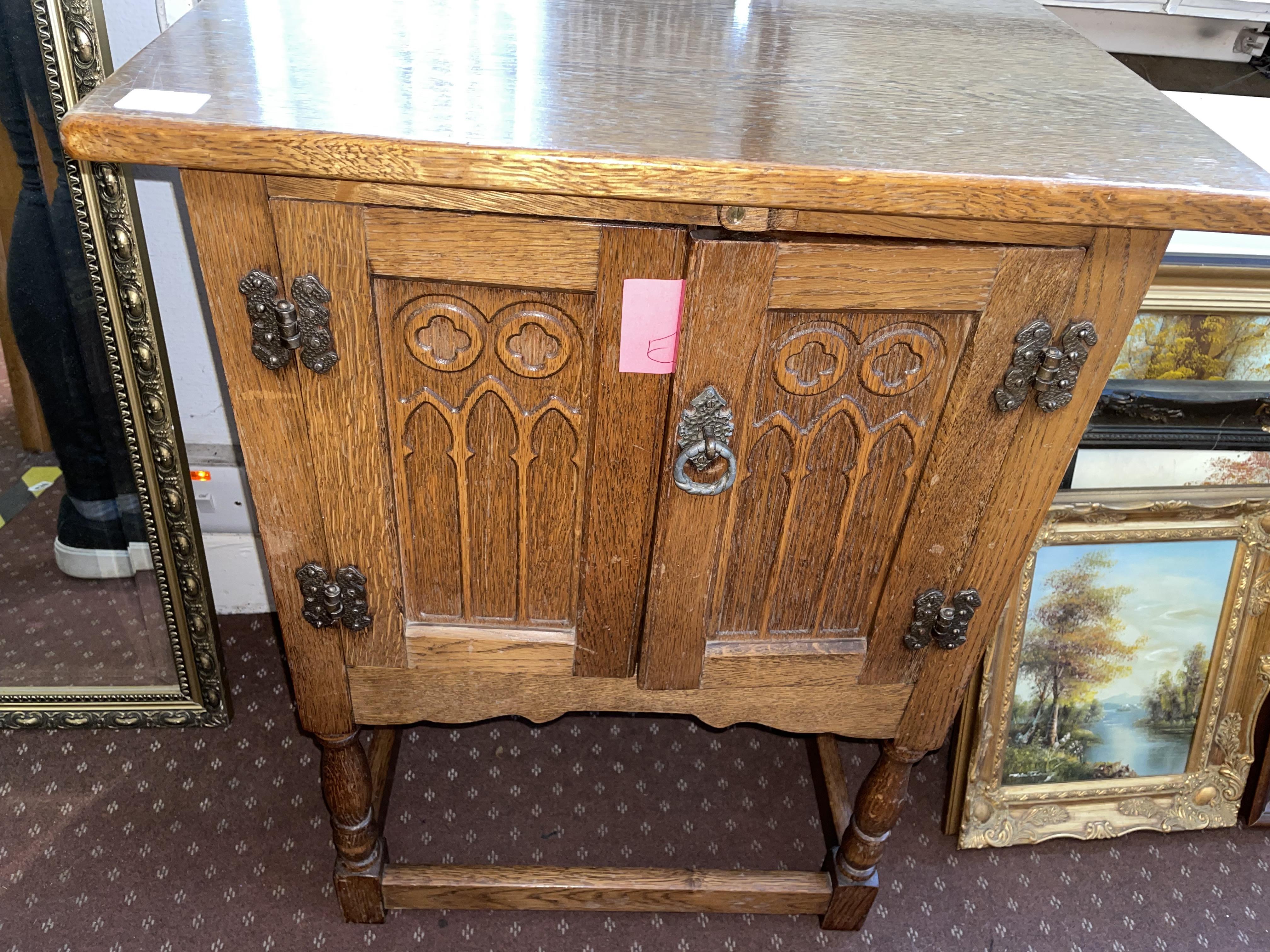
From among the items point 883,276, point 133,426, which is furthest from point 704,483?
point 133,426

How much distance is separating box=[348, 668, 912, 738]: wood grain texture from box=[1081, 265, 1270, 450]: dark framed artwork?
0.69 m

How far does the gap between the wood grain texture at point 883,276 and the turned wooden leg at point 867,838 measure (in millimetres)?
681

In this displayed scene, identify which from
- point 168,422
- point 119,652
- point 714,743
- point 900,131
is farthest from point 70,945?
point 900,131

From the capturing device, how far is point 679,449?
1.03 meters

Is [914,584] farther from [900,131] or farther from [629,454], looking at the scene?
[900,131]

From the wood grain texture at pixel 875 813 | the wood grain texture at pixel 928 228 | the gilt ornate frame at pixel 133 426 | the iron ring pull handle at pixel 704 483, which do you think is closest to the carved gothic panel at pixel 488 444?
the iron ring pull handle at pixel 704 483

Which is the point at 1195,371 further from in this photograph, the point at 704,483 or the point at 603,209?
the point at 603,209

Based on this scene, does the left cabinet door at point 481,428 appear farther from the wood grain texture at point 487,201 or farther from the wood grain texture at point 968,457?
the wood grain texture at point 968,457

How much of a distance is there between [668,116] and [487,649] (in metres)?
0.64

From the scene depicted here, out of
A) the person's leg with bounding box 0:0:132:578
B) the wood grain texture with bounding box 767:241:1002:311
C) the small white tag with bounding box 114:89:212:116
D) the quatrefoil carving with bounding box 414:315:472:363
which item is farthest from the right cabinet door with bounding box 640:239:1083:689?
the person's leg with bounding box 0:0:132:578

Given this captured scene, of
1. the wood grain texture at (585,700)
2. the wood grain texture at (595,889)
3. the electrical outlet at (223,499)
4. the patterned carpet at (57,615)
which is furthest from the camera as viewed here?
the electrical outlet at (223,499)

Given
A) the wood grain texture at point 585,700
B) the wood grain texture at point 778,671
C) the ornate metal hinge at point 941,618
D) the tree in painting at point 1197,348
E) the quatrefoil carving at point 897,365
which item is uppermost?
the quatrefoil carving at point 897,365

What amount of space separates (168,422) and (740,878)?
44.0 inches

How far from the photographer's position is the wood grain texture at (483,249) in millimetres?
899
